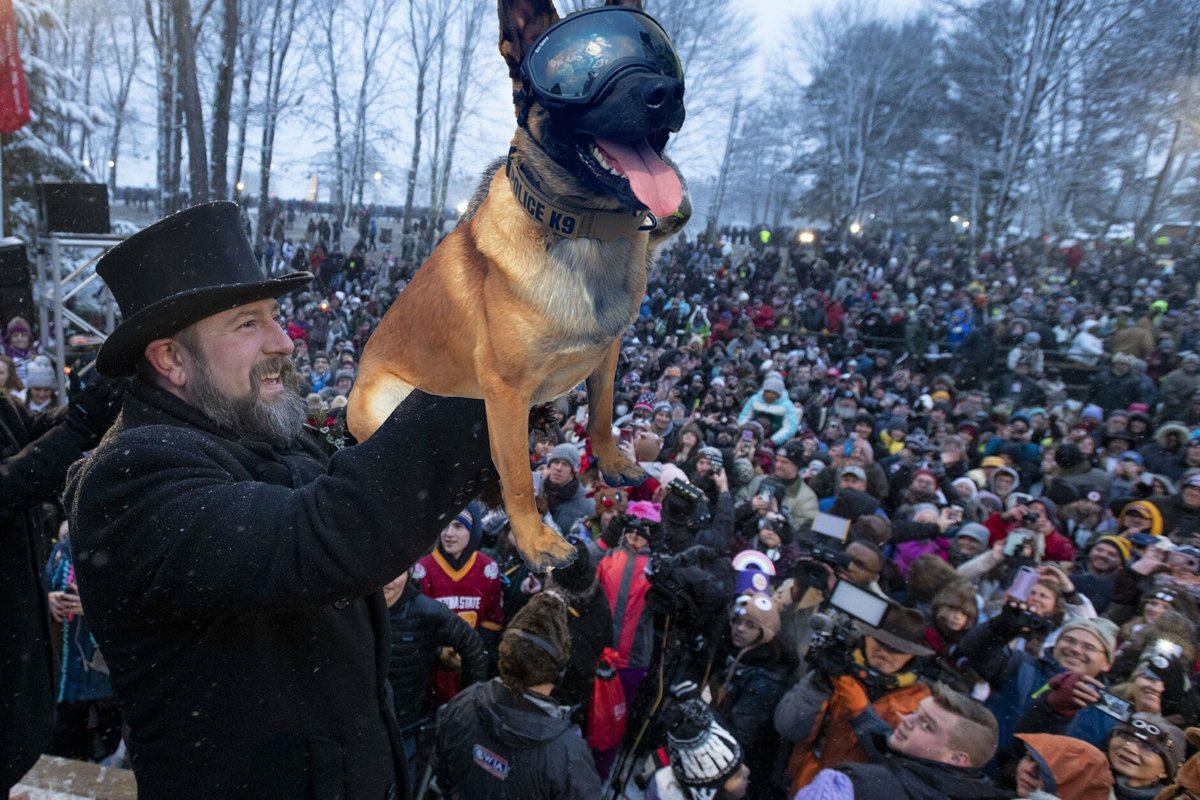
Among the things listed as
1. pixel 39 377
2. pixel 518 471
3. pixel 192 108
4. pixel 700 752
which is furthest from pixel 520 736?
pixel 192 108

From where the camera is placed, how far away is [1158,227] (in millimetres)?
29453

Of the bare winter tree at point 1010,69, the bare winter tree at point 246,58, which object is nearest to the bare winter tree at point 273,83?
the bare winter tree at point 246,58

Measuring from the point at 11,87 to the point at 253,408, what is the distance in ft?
25.9

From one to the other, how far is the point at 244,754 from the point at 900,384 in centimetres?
1212

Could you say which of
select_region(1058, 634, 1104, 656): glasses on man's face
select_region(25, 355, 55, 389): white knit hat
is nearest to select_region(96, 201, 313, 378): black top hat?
select_region(1058, 634, 1104, 656): glasses on man's face

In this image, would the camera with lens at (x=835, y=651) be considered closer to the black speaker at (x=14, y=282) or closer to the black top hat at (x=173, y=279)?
the black top hat at (x=173, y=279)

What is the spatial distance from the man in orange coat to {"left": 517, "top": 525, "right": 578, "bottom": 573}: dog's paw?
2.29 meters

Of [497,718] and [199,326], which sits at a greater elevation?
[199,326]

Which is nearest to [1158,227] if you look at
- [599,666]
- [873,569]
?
[873,569]

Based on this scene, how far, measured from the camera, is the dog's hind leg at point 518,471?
4.23ft

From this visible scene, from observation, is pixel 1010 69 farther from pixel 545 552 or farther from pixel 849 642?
pixel 545 552

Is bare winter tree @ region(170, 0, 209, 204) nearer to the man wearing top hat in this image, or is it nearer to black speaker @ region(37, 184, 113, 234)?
black speaker @ region(37, 184, 113, 234)

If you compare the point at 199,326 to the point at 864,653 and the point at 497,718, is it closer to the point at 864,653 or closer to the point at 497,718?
the point at 497,718

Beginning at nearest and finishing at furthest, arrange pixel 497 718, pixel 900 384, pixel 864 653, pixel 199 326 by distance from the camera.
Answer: pixel 199 326
pixel 497 718
pixel 864 653
pixel 900 384
